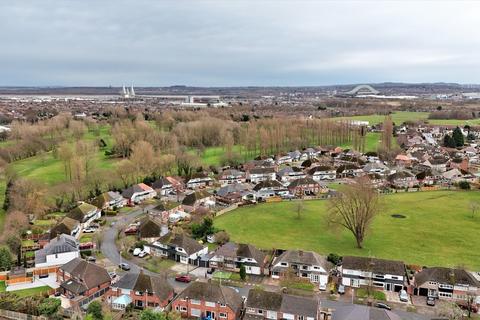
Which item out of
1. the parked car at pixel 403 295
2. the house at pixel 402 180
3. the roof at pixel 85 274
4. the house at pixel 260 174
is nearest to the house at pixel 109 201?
the roof at pixel 85 274

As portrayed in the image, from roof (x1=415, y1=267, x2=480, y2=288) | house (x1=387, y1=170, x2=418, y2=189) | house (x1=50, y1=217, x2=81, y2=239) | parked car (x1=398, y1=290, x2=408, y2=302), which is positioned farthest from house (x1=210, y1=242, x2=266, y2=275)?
house (x1=387, y1=170, x2=418, y2=189)

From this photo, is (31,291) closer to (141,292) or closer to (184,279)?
(141,292)

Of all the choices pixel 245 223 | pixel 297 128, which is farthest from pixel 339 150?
pixel 245 223

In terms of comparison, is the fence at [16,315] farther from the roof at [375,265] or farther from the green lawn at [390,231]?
the roof at [375,265]

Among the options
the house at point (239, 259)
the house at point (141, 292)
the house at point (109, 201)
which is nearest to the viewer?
the house at point (141, 292)

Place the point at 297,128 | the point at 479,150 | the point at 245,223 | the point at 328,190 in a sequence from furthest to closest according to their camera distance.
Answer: the point at 297,128 < the point at 479,150 < the point at 328,190 < the point at 245,223

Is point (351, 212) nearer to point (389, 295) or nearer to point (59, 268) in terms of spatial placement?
point (389, 295)

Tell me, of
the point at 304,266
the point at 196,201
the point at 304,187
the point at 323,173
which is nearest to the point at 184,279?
the point at 304,266
